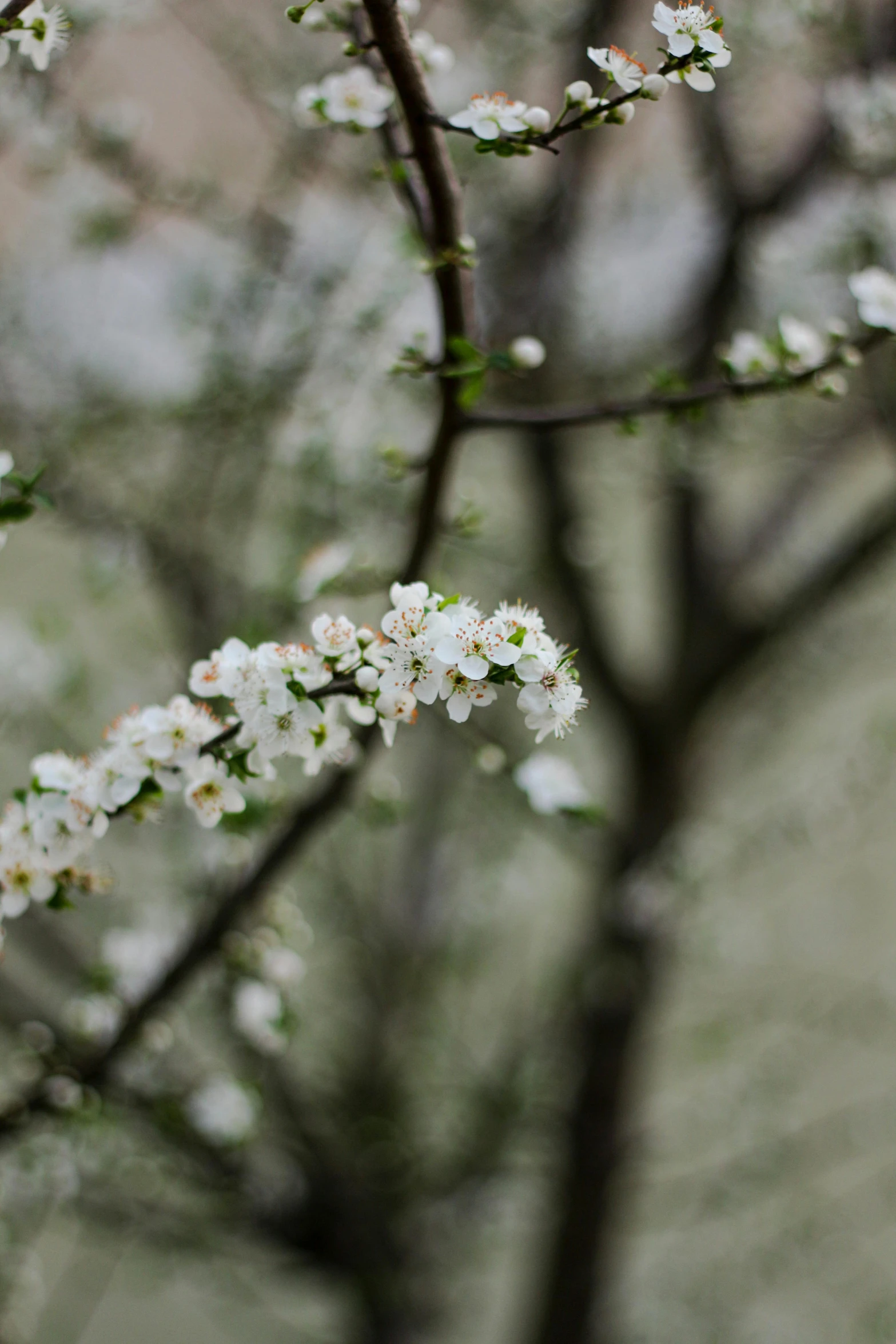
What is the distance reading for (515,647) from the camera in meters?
0.76

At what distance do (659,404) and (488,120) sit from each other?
13.9 inches

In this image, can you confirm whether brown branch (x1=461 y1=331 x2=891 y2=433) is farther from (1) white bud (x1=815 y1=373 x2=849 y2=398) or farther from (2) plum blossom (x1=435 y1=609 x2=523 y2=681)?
(2) plum blossom (x1=435 y1=609 x2=523 y2=681)

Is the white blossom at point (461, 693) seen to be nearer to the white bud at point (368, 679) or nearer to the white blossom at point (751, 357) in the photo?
the white bud at point (368, 679)

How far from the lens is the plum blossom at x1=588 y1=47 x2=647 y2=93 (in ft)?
2.67

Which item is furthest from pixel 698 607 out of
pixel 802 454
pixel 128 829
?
pixel 128 829

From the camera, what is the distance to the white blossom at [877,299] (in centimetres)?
105

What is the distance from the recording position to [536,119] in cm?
87

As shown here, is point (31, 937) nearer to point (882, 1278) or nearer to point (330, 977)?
point (330, 977)

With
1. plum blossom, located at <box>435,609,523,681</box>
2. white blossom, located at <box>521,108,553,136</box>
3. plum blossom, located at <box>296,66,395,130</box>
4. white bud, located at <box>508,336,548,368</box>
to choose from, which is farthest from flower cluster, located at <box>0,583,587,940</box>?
plum blossom, located at <box>296,66,395,130</box>

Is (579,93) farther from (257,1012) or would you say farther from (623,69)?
(257,1012)

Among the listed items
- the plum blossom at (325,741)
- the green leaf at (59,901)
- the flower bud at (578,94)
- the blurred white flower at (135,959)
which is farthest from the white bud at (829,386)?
the blurred white flower at (135,959)

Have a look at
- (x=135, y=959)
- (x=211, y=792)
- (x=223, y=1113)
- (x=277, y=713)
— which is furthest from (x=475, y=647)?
(x=223, y=1113)

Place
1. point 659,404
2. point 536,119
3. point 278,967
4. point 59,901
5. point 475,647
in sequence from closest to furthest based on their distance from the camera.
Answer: point 475,647
point 536,119
point 59,901
point 659,404
point 278,967

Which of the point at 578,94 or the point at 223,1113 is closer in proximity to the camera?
the point at 578,94
